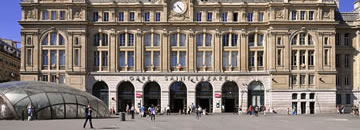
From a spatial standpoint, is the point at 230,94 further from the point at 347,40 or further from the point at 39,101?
the point at 39,101

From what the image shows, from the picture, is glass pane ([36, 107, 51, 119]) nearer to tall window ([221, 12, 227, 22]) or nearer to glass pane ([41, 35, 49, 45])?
glass pane ([41, 35, 49, 45])

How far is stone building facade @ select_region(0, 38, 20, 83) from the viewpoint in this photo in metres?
120

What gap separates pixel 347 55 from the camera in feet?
292

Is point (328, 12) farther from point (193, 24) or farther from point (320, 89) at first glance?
point (193, 24)

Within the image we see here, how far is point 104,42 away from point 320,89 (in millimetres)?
36788

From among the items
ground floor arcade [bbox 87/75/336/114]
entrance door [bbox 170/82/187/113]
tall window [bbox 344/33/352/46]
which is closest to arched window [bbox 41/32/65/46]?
ground floor arcade [bbox 87/75/336/114]

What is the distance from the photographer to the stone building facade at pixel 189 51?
84250 millimetres

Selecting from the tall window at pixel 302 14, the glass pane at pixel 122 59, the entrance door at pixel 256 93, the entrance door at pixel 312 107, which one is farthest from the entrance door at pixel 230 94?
the glass pane at pixel 122 59

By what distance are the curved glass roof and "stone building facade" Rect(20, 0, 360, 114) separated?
22504 millimetres

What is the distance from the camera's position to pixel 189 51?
8519 cm

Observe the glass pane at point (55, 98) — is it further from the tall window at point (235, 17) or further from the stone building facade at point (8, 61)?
the stone building facade at point (8, 61)

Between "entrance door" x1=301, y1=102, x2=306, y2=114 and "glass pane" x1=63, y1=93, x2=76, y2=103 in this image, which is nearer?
"glass pane" x1=63, y1=93, x2=76, y2=103

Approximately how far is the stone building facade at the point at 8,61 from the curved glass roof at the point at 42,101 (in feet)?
194

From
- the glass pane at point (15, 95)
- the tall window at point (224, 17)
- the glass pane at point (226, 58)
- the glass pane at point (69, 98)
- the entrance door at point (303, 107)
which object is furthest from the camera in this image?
the tall window at point (224, 17)
